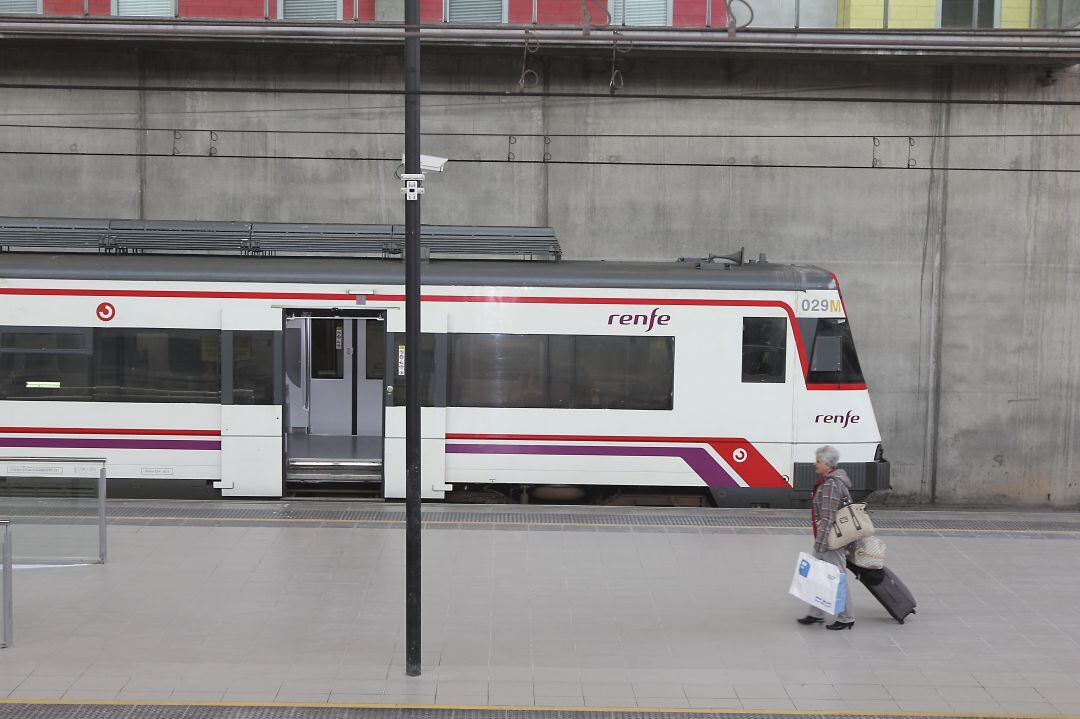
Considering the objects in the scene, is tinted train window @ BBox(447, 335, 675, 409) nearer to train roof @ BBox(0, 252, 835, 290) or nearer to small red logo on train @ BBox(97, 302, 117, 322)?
train roof @ BBox(0, 252, 835, 290)

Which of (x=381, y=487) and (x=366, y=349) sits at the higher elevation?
(x=366, y=349)

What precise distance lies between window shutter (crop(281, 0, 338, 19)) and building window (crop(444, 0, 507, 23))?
1.77 meters

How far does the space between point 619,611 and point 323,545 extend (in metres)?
3.42

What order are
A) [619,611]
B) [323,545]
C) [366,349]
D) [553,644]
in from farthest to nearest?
[366,349] < [323,545] < [619,611] < [553,644]

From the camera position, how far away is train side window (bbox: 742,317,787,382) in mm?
12430

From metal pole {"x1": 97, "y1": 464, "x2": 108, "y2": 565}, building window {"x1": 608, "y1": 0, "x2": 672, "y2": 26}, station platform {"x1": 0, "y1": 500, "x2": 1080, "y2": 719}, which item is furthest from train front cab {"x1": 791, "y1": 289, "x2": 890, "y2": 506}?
metal pole {"x1": 97, "y1": 464, "x2": 108, "y2": 565}

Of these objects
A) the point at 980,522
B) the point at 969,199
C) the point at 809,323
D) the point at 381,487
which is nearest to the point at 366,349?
the point at 381,487

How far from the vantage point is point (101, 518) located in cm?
1005

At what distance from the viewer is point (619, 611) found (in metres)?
8.80

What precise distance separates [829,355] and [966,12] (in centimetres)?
664

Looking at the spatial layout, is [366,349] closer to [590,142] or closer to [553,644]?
[590,142]

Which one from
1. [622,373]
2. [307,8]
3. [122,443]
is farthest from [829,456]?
[307,8]

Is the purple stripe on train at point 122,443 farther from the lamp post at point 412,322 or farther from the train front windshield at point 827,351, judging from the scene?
the train front windshield at point 827,351

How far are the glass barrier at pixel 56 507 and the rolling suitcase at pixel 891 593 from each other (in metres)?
7.11
